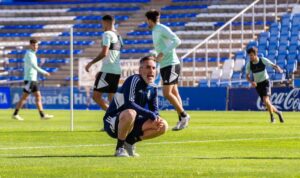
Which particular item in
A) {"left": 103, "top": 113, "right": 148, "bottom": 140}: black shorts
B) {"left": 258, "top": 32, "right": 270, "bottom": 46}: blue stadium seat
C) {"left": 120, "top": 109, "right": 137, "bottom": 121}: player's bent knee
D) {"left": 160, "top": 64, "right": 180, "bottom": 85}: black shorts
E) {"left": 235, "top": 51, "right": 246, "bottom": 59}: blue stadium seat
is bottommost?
{"left": 235, "top": 51, "right": 246, "bottom": 59}: blue stadium seat

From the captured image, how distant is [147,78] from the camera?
13.2m

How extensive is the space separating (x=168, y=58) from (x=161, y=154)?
265 inches

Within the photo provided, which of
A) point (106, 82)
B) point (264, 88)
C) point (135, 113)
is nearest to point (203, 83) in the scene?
point (264, 88)

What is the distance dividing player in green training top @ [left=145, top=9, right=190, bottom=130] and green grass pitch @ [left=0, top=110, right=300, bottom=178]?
1.41 ft

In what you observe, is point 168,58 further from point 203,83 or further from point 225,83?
point 203,83

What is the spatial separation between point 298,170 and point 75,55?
39118 mm

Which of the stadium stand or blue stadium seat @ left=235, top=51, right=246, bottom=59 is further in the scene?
blue stadium seat @ left=235, top=51, right=246, bottom=59

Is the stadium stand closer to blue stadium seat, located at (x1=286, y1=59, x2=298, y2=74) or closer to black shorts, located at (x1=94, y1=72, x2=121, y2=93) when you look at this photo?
blue stadium seat, located at (x1=286, y1=59, x2=298, y2=74)

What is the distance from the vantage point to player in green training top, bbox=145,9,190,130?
798 inches

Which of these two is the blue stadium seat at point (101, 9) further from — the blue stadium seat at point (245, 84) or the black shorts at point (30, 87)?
the black shorts at point (30, 87)

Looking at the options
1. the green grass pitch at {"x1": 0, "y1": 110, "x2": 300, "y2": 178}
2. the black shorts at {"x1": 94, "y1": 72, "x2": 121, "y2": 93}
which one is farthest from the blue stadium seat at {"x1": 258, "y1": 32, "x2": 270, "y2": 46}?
Answer: the black shorts at {"x1": 94, "y1": 72, "x2": 121, "y2": 93}

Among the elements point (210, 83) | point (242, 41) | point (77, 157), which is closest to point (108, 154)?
point (77, 157)

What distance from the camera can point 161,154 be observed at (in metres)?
14.1

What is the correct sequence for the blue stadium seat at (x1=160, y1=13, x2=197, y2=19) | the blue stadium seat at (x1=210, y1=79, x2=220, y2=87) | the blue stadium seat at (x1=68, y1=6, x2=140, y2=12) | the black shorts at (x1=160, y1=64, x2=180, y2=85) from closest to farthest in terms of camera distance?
the black shorts at (x1=160, y1=64, x2=180, y2=85) < the blue stadium seat at (x1=210, y1=79, x2=220, y2=87) < the blue stadium seat at (x1=160, y1=13, x2=197, y2=19) < the blue stadium seat at (x1=68, y1=6, x2=140, y2=12)
